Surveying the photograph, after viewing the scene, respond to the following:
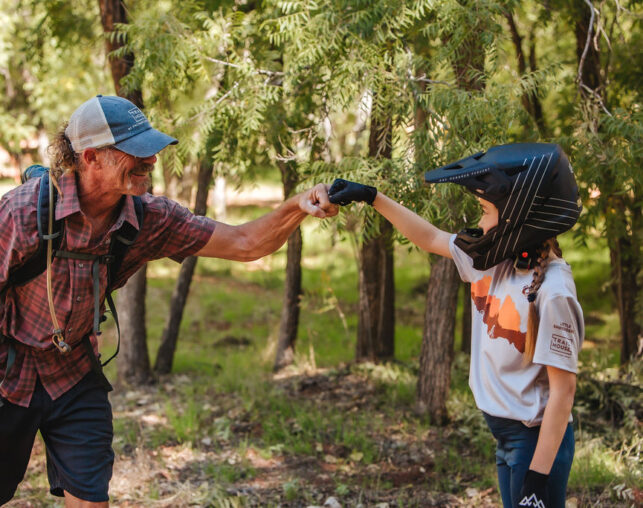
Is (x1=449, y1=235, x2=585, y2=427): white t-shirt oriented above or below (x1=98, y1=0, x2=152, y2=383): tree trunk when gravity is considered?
above

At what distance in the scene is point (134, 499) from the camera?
→ 432cm

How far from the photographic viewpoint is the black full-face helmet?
94.2 inches

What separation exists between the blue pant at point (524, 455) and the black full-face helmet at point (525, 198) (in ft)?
1.84

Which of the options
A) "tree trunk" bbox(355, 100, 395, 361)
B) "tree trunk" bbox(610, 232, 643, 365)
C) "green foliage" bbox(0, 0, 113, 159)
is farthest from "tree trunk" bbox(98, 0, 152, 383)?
"tree trunk" bbox(610, 232, 643, 365)

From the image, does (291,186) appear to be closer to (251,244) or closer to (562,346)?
(251,244)

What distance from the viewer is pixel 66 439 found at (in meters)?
2.85

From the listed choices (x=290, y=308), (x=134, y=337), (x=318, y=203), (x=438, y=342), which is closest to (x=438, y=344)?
(x=438, y=342)

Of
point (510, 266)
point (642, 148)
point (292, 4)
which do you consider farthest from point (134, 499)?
point (642, 148)

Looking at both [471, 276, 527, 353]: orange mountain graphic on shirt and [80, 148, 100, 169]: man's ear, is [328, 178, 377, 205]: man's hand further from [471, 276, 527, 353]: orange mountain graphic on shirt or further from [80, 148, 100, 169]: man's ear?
[80, 148, 100, 169]: man's ear

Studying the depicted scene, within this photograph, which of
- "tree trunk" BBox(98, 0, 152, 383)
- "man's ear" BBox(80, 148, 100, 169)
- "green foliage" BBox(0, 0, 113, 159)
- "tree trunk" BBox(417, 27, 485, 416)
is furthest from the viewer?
"green foliage" BBox(0, 0, 113, 159)

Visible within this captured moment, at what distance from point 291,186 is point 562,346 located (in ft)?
14.8

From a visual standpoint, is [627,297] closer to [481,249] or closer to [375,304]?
[375,304]

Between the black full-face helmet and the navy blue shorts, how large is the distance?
5.51 feet

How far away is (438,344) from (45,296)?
3.60 meters
